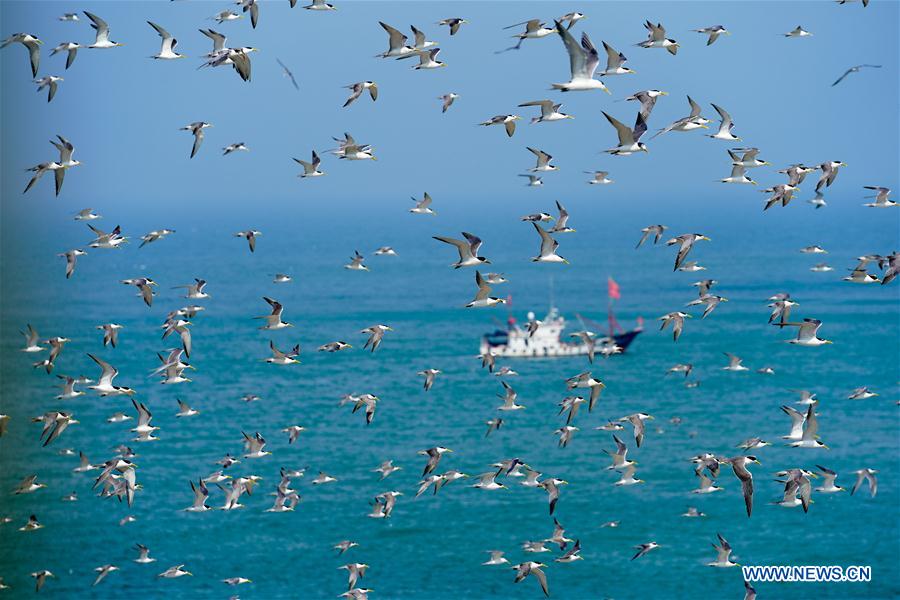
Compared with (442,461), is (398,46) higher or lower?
higher

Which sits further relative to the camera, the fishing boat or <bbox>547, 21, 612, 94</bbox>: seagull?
the fishing boat

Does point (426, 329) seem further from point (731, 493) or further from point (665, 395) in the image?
point (731, 493)

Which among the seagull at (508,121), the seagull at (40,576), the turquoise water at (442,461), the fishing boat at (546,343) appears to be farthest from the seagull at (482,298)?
the fishing boat at (546,343)

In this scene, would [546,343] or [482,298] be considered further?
[546,343]

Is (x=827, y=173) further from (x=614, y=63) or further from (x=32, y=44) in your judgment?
(x=32, y=44)

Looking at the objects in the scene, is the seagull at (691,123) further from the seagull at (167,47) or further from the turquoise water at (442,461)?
the turquoise water at (442,461)

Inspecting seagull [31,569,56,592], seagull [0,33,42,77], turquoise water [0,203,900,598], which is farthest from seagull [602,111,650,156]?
turquoise water [0,203,900,598]

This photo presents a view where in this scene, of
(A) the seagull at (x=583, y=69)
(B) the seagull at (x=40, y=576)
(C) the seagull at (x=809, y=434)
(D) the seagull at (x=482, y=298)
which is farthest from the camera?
(B) the seagull at (x=40, y=576)

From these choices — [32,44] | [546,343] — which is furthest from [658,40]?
[546,343]

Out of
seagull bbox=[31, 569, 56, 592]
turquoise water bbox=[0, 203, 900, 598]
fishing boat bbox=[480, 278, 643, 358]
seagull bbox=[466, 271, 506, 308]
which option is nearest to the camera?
seagull bbox=[466, 271, 506, 308]

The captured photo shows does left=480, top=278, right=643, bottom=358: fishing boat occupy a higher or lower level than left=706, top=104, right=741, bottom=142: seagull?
lower

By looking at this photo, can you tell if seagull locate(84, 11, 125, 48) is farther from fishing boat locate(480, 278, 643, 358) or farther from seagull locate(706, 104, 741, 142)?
fishing boat locate(480, 278, 643, 358)

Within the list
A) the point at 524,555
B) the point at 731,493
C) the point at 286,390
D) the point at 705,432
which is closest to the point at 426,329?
the point at 286,390

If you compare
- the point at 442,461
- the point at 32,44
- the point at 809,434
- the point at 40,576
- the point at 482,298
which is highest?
the point at 32,44
